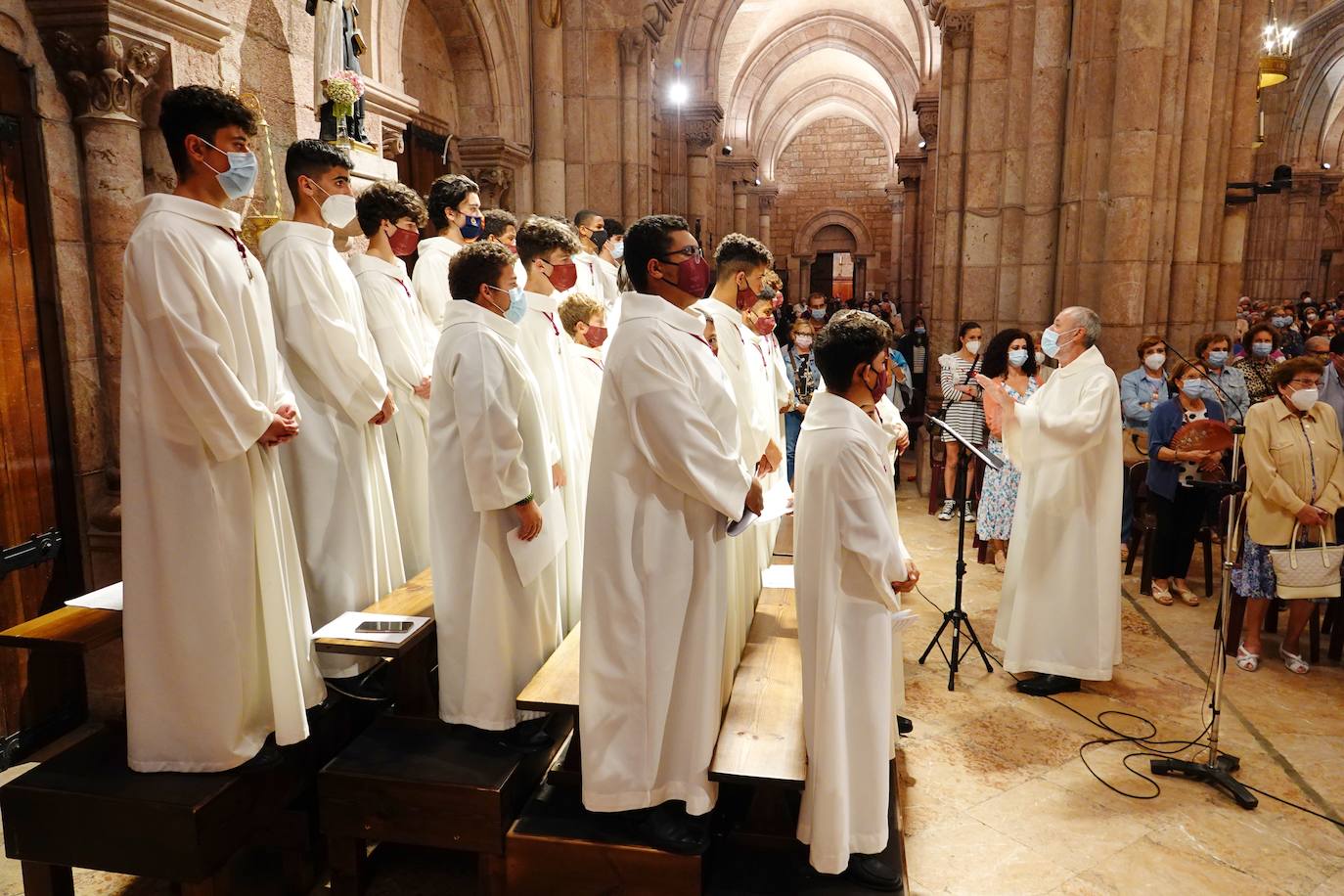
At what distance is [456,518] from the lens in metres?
3.34

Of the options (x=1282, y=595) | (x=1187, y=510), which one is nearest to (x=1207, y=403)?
(x=1187, y=510)

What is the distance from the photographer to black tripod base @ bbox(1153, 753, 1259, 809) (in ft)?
11.8

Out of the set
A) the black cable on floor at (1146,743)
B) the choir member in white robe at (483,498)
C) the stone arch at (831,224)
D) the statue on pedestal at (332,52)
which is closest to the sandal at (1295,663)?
the black cable on floor at (1146,743)

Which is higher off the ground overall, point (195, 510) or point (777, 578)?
point (195, 510)

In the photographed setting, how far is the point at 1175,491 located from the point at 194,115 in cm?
587

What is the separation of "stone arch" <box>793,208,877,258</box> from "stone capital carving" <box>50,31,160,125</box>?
2827 cm

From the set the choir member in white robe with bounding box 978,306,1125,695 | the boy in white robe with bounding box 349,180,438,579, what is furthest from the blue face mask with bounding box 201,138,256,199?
the choir member in white robe with bounding box 978,306,1125,695

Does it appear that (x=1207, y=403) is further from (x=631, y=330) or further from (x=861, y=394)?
(x=631, y=330)

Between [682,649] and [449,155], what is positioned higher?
[449,155]

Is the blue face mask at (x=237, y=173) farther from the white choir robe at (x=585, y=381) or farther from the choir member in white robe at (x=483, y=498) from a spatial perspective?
the white choir robe at (x=585, y=381)

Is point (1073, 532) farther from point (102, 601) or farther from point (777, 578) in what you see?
point (102, 601)

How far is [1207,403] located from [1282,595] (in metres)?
1.68

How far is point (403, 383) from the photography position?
13.8 feet

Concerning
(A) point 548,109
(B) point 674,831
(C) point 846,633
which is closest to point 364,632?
(B) point 674,831
